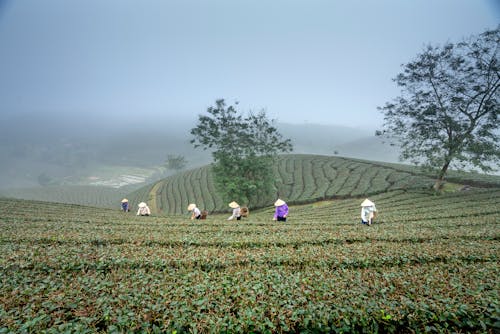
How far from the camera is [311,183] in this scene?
36594 millimetres

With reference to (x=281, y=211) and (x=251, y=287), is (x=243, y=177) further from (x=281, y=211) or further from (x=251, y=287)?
(x=251, y=287)

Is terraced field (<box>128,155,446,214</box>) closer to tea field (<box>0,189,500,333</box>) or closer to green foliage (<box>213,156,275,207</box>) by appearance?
green foliage (<box>213,156,275,207</box>)

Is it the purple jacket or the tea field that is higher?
the tea field

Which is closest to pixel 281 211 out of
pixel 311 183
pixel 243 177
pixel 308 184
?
pixel 243 177

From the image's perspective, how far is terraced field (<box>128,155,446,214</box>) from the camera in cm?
2954

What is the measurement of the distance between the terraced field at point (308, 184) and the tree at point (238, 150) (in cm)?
540

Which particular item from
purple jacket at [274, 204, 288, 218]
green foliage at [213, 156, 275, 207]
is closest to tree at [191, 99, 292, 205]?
green foliage at [213, 156, 275, 207]

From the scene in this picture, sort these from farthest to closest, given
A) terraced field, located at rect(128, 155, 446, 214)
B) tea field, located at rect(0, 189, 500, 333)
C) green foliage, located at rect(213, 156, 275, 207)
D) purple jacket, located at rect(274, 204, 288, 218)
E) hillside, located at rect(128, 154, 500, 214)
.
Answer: terraced field, located at rect(128, 155, 446, 214)
hillside, located at rect(128, 154, 500, 214)
green foliage, located at rect(213, 156, 275, 207)
purple jacket, located at rect(274, 204, 288, 218)
tea field, located at rect(0, 189, 500, 333)

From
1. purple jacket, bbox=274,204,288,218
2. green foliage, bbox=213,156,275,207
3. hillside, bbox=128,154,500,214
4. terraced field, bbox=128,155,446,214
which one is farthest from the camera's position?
terraced field, bbox=128,155,446,214

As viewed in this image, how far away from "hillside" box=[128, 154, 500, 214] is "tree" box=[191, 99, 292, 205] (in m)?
5.35

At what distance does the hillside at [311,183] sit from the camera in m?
29.3

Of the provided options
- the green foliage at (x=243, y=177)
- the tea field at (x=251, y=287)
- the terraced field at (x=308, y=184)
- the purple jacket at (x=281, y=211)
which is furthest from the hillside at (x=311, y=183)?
the tea field at (x=251, y=287)

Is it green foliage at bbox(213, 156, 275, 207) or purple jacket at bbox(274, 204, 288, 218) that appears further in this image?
green foliage at bbox(213, 156, 275, 207)

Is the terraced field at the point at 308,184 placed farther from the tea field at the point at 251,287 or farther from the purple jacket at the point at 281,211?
the tea field at the point at 251,287
